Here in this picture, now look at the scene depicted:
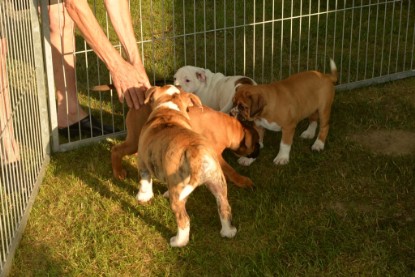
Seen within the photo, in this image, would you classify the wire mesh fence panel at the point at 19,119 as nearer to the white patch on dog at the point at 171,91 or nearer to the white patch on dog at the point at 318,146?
the white patch on dog at the point at 171,91

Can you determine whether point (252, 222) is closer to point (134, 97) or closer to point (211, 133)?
point (211, 133)

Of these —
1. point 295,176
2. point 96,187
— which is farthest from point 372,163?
point 96,187

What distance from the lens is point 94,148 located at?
541cm

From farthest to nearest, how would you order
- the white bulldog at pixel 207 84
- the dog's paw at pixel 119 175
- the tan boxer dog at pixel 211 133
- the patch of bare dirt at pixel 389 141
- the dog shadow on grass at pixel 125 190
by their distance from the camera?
the white bulldog at pixel 207 84 < the patch of bare dirt at pixel 389 141 < the dog's paw at pixel 119 175 < the tan boxer dog at pixel 211 133 < the dog shadow on grass at pixel 125 190

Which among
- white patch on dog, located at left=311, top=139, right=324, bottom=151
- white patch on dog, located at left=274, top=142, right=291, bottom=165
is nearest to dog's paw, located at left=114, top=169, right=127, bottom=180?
white patch on dog, located at left=274, top=142, right=291, bottom=165

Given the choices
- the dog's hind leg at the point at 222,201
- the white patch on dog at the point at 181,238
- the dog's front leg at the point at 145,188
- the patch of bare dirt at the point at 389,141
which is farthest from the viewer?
the patch of bare dirt at the point at 389,141

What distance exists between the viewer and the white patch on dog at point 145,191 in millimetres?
4484

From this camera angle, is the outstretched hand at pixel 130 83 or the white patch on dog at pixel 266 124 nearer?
the outstretched hand at pixel 130 83

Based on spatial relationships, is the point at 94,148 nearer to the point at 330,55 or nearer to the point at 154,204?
the point at 154,204

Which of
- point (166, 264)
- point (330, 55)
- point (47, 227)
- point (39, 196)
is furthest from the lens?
point (330, 55)

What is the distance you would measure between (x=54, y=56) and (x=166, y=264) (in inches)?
89.8

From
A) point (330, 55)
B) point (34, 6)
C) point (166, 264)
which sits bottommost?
point (166, 264)

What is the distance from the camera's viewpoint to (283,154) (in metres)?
5.18

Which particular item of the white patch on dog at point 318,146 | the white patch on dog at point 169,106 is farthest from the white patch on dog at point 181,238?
the white patch on dog at point 318,146
